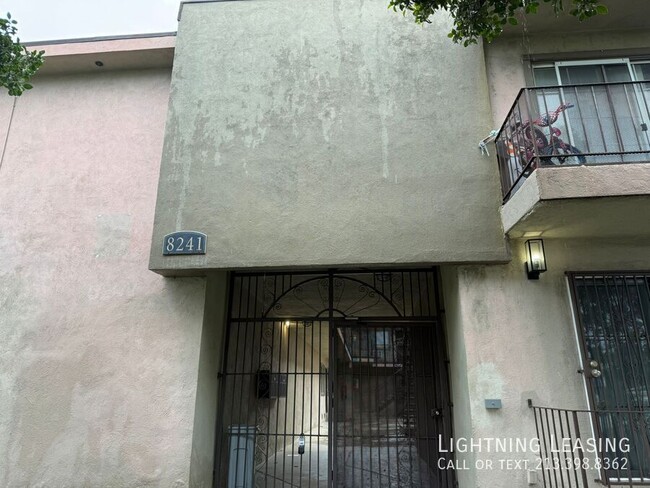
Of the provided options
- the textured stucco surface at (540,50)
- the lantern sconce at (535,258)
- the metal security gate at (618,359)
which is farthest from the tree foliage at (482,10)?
the metal security gate at (618,359)

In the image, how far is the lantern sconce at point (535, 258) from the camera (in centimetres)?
457

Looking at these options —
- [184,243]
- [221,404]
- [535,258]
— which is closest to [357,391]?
[221,404]

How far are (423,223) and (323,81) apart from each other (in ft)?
7.52

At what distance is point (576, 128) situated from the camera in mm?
5055

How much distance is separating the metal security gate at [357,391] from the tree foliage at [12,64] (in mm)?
3374

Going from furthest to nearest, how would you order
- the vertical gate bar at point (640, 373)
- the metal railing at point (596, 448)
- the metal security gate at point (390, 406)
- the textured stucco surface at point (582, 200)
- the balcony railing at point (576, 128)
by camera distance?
the metal security gate at point (390, 406) < the balcony railing at point (576, 128) < the vertical gate bar at point (640, 373) < the metal railing at point (596, 448) < the textured stucco surface at point (582, 200)

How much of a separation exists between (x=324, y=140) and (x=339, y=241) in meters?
1.32

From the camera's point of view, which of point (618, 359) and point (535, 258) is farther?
point (535, 258)

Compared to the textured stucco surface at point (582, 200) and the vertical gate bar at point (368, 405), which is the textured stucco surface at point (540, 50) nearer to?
the textured stucco surface at point (582, 200)

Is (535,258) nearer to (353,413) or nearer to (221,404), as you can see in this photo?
(353,413)

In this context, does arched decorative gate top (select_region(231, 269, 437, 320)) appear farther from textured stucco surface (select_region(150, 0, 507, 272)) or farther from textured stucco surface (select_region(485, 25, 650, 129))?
textured stucco surface (select_region(485, 25, 650, 129))

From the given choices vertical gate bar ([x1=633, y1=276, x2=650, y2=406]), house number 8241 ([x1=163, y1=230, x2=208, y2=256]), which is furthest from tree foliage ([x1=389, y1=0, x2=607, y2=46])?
house number 8241 ([x1=163, y1=230, x2=208, y2=256])

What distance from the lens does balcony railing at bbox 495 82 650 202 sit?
457 cm

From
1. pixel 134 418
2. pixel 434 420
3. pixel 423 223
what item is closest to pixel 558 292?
pixel 423 223
